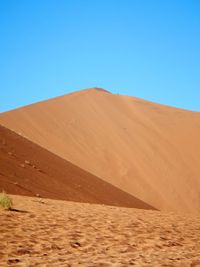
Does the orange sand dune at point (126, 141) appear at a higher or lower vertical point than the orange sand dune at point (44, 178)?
higher

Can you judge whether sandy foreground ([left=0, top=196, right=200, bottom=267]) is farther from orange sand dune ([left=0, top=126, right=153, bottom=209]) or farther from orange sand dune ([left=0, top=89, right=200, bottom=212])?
orange sand dune ([left=0, top=89, right=200, bottom=212])

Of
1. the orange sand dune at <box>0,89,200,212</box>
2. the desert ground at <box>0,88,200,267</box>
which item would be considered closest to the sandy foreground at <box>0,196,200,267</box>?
the desert ground at <box>0,88,200,267</box>

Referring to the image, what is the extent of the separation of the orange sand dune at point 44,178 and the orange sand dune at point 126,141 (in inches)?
221

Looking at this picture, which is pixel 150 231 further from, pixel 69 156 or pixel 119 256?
pixel 69 156

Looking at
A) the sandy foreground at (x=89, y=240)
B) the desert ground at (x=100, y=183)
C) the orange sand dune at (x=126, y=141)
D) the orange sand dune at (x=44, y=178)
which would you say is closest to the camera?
the sandy foreground at (x=89, y=240)

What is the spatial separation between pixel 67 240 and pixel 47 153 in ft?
51.2

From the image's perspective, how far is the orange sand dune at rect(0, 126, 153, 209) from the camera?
14.4 m

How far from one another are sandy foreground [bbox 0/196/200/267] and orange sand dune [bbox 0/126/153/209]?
16.3 ft

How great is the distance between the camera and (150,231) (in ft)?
26.3

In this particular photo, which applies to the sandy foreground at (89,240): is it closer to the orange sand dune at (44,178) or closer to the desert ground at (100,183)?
the desert ground at (100,183)

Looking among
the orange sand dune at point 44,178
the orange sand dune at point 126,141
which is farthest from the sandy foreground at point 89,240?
the orange sand dune at point 126,141

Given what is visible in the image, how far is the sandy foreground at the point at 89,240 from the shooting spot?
5242 millimetres

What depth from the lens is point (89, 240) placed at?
21.5 ft

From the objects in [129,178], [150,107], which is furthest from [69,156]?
[150,107]
